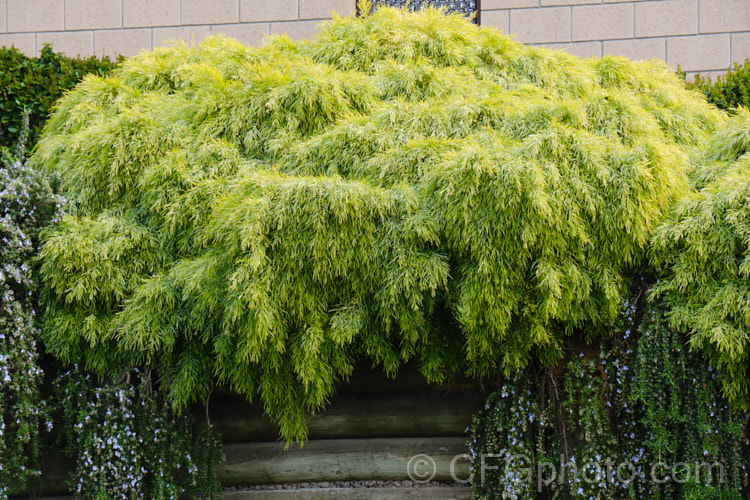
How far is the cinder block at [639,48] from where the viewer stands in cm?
459

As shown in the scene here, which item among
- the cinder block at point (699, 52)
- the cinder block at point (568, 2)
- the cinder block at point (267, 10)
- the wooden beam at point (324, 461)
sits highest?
the cinder block at point (267, 10)

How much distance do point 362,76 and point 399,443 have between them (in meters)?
1.66

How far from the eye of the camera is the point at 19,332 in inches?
96.0

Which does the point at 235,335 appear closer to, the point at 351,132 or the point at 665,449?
the point at 351,132

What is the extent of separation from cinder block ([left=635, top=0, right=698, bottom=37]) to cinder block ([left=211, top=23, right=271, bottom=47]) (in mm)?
2781

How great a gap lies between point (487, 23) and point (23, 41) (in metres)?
3.67

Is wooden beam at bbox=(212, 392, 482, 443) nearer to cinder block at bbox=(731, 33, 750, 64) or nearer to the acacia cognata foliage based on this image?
the acacia cognata foliage

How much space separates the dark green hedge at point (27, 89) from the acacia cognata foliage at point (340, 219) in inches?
27.1

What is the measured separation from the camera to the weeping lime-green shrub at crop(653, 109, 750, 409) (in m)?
2.13

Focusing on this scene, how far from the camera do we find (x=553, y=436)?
2.44 meters

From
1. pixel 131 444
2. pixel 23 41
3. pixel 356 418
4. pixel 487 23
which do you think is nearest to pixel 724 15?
pixel 487 23

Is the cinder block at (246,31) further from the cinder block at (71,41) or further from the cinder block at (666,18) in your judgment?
the cinder block at (666,18)

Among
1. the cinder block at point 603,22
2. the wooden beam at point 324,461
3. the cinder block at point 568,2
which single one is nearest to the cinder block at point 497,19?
the cinder block at point 568,2

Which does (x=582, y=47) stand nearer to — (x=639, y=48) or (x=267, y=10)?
(x=639, y=48)
